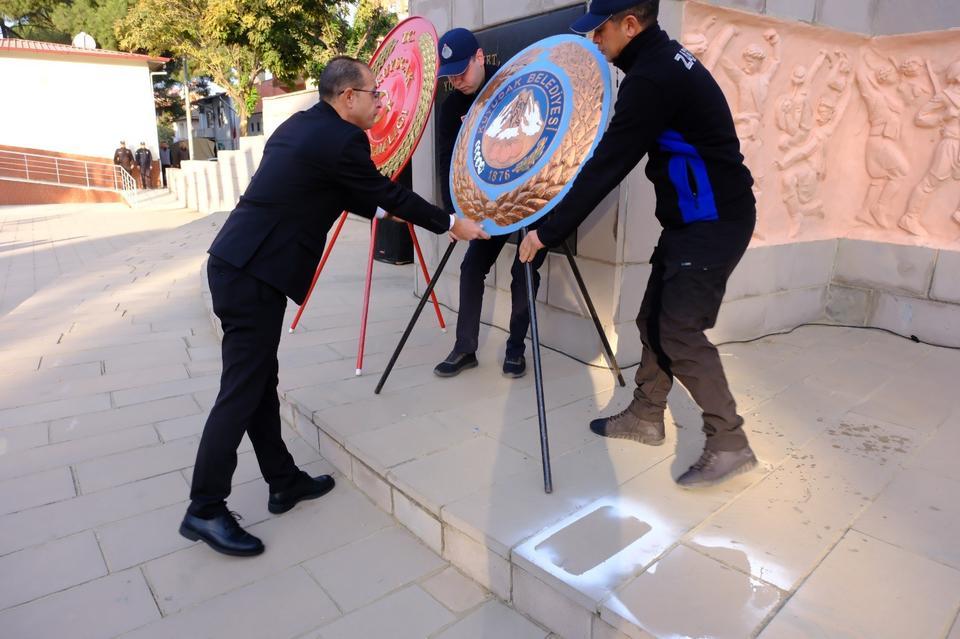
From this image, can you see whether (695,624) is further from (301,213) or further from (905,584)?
(301,213)

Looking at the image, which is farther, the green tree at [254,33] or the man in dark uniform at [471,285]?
the green tree at [254,33]

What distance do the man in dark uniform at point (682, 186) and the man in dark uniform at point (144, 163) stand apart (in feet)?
79.5

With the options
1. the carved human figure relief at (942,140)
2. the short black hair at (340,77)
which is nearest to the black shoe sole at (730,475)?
the short black hair at (340,77)

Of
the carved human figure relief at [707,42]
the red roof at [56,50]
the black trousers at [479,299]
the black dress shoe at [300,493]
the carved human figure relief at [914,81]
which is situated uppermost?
the red roof at [56,50]

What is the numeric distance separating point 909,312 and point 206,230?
1147 cm

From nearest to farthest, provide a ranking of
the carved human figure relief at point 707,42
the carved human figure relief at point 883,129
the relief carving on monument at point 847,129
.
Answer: the carved human figure relief at point 707,42 → the relief carving on monument at point 847,129 → the carved human figure relief at point 883,129

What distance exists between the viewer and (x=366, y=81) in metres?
2.45

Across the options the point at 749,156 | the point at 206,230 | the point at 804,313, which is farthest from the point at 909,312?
the point at 206,230

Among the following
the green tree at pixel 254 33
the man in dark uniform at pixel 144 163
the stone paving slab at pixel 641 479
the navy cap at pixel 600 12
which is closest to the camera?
the stone paving slab at pixel 641 479

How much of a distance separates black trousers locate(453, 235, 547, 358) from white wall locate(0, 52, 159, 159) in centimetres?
2405

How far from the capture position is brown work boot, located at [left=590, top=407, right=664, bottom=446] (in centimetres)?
280

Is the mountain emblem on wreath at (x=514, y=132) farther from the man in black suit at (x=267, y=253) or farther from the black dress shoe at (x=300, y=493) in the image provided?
the black dress shoe at (x=300, y=493)

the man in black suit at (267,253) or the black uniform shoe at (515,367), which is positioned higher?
the man in black suit at (267,253)

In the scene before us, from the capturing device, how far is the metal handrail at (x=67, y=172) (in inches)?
806
